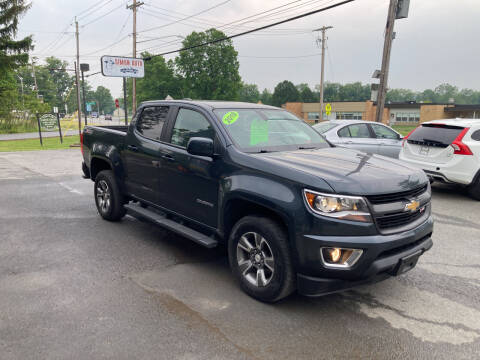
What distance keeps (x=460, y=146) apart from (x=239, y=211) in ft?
19.3

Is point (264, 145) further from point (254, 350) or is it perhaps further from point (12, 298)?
point (12, 298)

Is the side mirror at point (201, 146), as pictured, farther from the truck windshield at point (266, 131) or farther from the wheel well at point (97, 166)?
the wheel well at point (97, 166)

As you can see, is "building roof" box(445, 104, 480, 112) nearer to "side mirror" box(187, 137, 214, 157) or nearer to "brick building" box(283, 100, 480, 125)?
"brick building" box(283, 100, 480, 125)

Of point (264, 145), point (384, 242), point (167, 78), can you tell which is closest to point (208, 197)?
point (264, 145)

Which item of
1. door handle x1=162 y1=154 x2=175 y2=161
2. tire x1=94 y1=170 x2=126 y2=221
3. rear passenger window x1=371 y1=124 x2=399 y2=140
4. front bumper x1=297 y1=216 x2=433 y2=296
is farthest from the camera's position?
rear passenger window x1=371 y1=124 x2=399 y2=140

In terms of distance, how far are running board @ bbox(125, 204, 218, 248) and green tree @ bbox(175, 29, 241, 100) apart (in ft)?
176

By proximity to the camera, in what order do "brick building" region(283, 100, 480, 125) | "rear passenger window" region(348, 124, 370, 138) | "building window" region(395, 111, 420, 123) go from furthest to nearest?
"building window" region(395, 111, 420, 123) < "brick building" region(283, 100, 480, 125) < "rear passenger window" region(348, 124, 370, 138)

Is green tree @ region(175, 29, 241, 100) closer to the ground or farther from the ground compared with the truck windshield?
farther from the ground

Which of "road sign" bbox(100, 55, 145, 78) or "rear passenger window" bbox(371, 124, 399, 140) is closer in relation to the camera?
"rear passenger window" bbox(371, 124, 399, 140)

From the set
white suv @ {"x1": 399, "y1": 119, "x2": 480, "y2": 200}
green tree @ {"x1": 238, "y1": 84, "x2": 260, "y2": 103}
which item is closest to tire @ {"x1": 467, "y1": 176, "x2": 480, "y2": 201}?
white suv @ {"x1": 399, "y1": 119, "x2": 480, "y2": 200}

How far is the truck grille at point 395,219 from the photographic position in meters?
3.12

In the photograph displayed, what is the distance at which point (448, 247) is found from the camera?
5.12 metres

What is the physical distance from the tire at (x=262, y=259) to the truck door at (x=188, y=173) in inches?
18.0

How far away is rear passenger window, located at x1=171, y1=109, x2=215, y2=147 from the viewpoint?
13.7 feet
